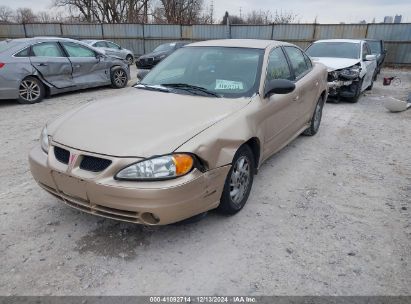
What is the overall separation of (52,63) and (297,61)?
617 centimetres

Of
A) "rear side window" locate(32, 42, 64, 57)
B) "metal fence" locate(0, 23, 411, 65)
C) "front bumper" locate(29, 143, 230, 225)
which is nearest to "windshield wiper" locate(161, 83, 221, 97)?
"front bumper" locate(29, 143, 230, 225)

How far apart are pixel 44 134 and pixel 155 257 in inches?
60.9

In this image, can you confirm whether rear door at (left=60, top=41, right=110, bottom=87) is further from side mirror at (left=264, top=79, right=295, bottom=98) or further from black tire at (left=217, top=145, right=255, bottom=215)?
black tire at (left=217, top=145, right=255, bottom=215)

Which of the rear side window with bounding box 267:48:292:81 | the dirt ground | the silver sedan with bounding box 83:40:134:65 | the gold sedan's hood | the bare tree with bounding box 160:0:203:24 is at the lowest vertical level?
the dirt ground

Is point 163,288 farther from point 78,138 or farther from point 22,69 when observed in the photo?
point 22,69

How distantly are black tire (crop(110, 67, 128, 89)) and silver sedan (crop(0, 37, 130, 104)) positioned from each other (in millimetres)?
64

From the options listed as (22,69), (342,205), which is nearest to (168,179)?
(342,205)

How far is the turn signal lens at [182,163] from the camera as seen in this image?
2.44m

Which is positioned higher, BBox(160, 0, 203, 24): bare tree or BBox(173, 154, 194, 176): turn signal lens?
BBox(160, 0, 203, 24): bare tree

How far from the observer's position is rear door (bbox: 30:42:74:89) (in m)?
7.90

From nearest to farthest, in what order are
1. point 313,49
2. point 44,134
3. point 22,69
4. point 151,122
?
1. point 151,122
2. point 44,134
3. point 22,69
4. point 313,49

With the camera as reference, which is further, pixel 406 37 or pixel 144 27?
pixel 144 27

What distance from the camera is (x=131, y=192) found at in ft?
7.80

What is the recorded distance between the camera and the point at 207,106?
10.2 feet
